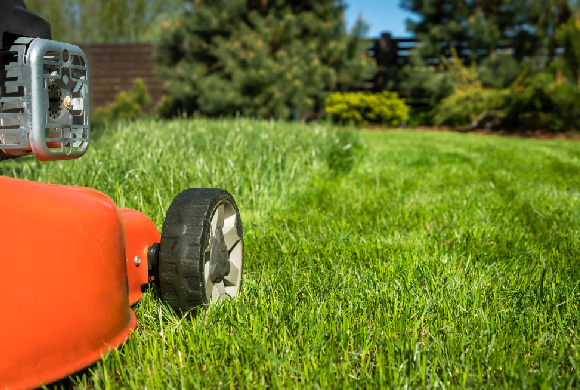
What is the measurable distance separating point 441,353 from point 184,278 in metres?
0.71

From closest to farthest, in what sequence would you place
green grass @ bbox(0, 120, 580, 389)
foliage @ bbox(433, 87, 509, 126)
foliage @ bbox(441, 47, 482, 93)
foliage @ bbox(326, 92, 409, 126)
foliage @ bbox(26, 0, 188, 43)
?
green grass @ bbox(0, 120, 580, 389)
foliage @ bbox(433, 87, 509, 126)
foliage @ bbox(326, 92, 409, 126)
foliage @ bbox(441, 47, 482, 93)
foliage @ bbox(26, 0, 188, 43)

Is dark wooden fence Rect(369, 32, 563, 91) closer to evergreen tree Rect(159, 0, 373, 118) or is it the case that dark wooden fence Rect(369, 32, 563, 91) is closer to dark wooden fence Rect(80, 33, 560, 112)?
evergreen tree Rect(159, 0, 373, 118)

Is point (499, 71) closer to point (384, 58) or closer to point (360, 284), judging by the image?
point (384, 58)

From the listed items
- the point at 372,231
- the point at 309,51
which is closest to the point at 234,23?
the point at 309,51

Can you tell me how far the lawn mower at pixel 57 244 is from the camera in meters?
0.99

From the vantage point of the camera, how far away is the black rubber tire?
1332mm

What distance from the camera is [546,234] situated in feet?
7.93

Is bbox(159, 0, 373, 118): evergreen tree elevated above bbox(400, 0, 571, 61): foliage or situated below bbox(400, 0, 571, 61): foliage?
below

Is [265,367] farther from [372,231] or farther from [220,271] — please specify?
[372,231]

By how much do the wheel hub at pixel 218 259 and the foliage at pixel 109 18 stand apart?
3604 cm

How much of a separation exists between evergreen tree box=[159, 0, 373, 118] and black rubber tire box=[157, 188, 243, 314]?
849 cm

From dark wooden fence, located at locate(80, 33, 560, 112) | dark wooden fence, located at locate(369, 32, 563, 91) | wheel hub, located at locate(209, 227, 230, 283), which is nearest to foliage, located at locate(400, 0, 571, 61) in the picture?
dark wooden fence, located at locate(369, 32, 563, 91)

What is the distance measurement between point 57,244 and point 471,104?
495 inches

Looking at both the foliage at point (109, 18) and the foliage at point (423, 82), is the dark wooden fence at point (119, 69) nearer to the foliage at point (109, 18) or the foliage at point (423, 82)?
the foliage at point (423, 82)
